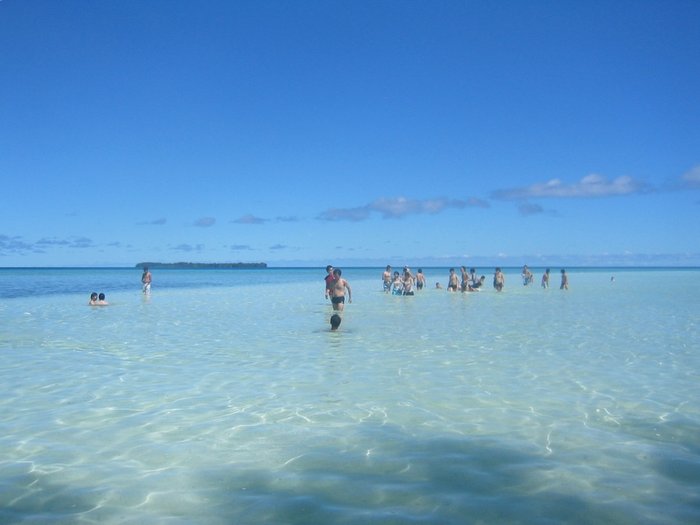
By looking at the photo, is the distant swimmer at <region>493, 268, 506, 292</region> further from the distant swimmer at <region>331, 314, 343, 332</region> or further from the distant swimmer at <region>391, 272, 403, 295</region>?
the distant swimmer at <region>331, 314, 343, 332</region>

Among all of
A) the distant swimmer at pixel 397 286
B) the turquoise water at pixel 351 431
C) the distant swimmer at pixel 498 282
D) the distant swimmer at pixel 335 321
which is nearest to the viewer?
the turquoise water at pixel 351 431

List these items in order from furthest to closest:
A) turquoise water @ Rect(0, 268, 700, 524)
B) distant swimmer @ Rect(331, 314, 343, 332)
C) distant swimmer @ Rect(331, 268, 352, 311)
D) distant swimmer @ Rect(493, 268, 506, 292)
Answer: distant swimmer @ Rect(493, 268, 506, 292)
distant swimmer @ Rect(331, 268, 352, 311)
distant swimmer @ Rect(331, 314, 343, 332)
turquoise water @ Rect(0, 268, 700, 524)

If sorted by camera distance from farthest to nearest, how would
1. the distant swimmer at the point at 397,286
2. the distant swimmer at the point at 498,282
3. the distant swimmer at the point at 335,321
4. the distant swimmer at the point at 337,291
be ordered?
the distant swimmer at the point at 498,282
the distant swimmer at the point at 397,286
the distant swimmer at the point at 337,291
the distant swimmer at the point at 335,321

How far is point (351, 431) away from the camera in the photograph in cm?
758

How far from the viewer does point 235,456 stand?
6625 millimetres

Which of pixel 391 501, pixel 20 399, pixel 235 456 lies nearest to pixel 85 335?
pixel 20 399

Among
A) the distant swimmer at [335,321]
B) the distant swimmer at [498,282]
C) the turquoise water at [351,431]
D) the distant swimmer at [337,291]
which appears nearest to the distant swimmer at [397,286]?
the distant swimmer at [498,282]

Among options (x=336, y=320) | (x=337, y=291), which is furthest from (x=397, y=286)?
(x=336, y=320)

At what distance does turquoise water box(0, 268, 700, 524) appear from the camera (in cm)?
533

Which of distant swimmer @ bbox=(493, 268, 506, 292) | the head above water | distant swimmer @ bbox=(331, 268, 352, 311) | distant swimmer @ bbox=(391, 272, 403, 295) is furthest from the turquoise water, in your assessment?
distant swimmer @ bbox=(493, 268, 506, 292)

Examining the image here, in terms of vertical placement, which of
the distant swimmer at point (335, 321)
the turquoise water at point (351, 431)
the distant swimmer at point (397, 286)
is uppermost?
the distant swimmer at point (397, 286)

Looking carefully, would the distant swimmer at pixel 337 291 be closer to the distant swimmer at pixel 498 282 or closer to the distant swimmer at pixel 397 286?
the distant swimmer at pixel 397 286

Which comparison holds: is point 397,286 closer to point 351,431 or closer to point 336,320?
point 336,320

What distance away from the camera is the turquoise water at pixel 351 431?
5328mm
